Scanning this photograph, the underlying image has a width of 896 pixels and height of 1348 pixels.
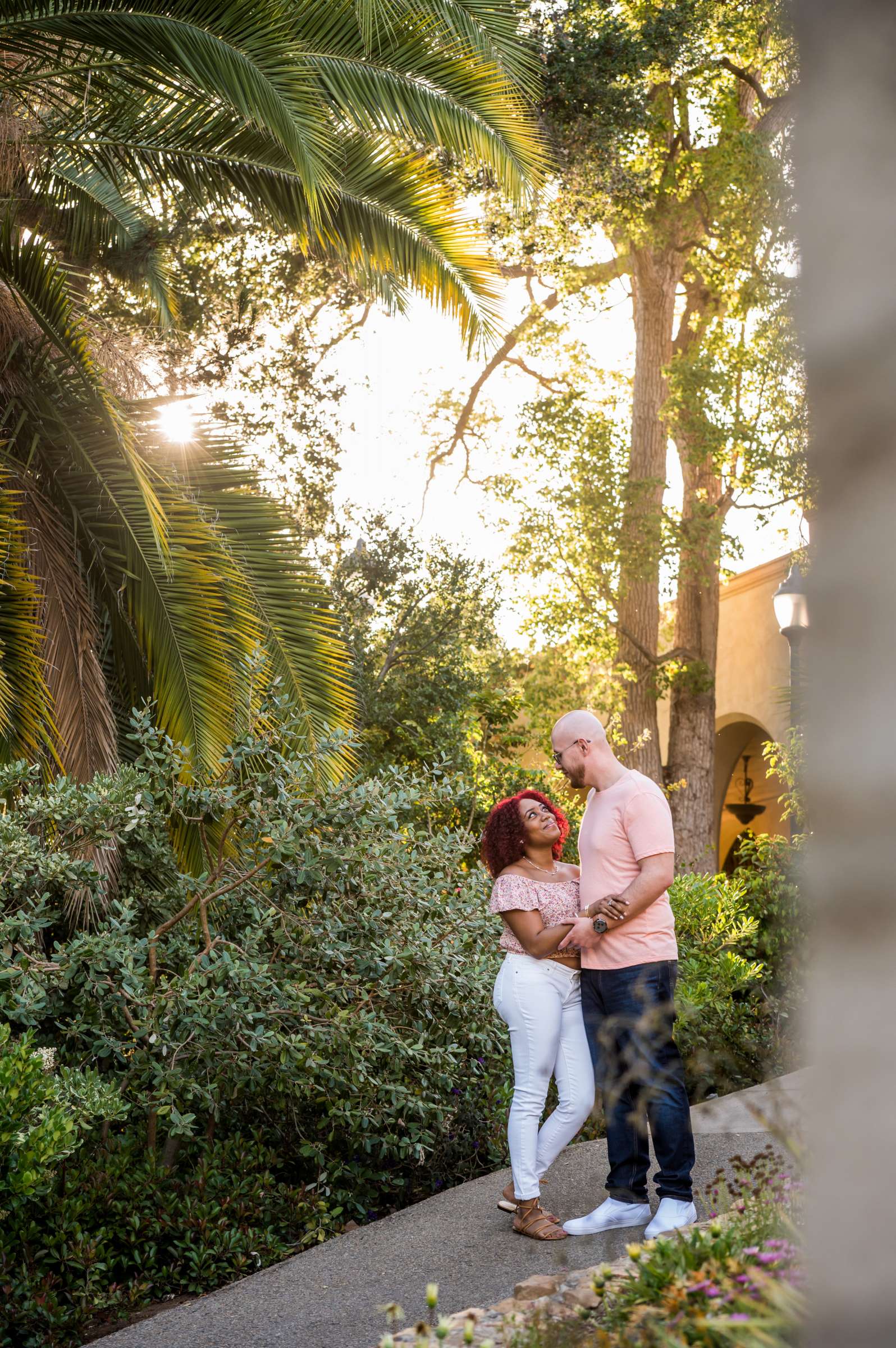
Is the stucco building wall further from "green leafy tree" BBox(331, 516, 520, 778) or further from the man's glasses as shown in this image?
the man's glasses

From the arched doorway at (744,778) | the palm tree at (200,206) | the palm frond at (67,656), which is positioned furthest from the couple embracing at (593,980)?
the arched doorway at (744,778)

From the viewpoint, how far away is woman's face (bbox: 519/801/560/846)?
457 cm

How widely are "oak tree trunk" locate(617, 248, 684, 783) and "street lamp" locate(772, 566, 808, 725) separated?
6.30 m

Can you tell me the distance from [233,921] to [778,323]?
5.17 metres

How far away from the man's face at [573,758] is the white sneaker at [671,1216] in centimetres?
143

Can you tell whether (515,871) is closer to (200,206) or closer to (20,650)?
(20,650)

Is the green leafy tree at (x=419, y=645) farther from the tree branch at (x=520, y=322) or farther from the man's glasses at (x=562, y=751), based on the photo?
the man's glasses at (x=562, y=751)

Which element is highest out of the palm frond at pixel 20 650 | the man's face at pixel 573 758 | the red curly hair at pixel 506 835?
the palm frond at pixel 20 650

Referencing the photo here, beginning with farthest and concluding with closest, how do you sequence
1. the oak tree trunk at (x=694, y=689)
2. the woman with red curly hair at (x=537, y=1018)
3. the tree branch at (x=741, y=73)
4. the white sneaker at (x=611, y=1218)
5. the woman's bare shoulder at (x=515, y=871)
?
the oak tree trunk at (x=694, y=689)
the tree branch at (x=741, y=73)
the woman's bare shoulder at (x=515, y=871)
the woman with red curly hair at (x=537, y=1018)
the white sneaker at (x=611, y=1218)

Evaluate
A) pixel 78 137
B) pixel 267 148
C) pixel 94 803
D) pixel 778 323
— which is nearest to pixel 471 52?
pixel 267 148

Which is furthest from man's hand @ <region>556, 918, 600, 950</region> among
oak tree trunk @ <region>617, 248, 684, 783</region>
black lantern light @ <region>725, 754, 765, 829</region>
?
black lantern light @ <region>725, 754, 765, 829</region>

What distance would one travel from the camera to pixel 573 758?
14.5 ft

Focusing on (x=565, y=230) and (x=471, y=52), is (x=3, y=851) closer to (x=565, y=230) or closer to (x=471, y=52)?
(x=471, y=52)

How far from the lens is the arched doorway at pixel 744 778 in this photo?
18984mm
